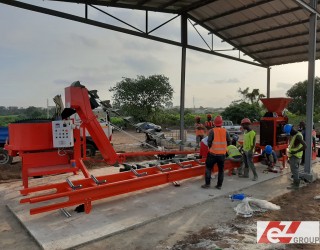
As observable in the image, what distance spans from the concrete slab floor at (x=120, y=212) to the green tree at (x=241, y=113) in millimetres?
29141

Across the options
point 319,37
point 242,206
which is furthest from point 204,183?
point 319,37

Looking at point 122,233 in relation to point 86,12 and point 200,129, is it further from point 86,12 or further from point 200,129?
point 200,129

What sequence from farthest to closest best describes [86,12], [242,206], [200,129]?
1. [200,129]
2. [86,12]
3. [242,206]

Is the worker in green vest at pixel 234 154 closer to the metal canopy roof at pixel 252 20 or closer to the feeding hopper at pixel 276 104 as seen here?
the feeding hopper at pixel 276 104

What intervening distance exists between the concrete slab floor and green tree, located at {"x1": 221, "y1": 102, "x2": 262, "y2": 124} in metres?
29.1

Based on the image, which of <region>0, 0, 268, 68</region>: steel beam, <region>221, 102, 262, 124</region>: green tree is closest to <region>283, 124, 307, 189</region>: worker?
<region>0, 0, 268, 68</region>: steel beam

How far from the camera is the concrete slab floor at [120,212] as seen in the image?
4.66m

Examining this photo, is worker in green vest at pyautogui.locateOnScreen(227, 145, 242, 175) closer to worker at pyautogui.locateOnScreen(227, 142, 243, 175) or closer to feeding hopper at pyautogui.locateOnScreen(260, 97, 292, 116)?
worker at pyautogui.locateOnScreen(227, 142, 243, 175)

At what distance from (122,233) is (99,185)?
4.16ft

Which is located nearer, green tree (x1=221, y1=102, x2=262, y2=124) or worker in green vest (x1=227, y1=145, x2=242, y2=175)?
worker in green vest (x1=227, y1=145, x2=242, y2=175)

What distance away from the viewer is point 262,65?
1530 cm

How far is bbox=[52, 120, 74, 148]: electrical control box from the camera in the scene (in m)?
6.64

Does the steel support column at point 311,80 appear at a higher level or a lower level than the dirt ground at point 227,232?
higher

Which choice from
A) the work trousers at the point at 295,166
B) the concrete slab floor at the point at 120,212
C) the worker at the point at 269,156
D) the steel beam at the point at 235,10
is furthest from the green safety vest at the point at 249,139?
the steel beam at the point at 235,10
